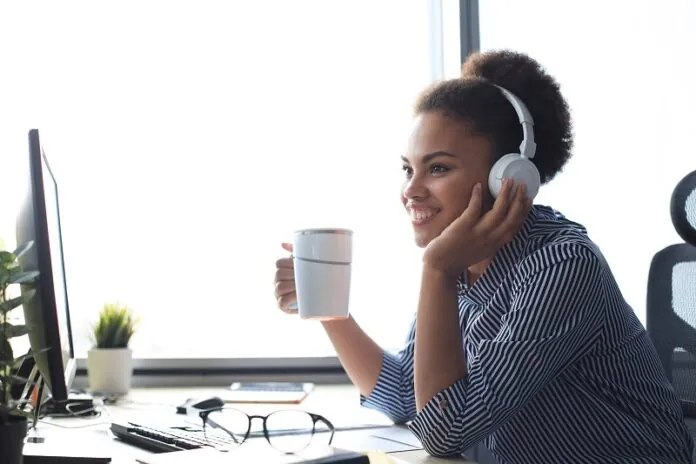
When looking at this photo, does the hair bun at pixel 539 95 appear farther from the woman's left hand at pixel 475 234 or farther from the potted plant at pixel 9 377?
the potted plant at pixel 9 377

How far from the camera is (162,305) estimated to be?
2.14 metres

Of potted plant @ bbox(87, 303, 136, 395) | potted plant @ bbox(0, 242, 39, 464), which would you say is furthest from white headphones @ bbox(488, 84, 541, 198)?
potted plant @ bbox(87, 303, 136, 395)

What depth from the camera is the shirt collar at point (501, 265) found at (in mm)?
1165

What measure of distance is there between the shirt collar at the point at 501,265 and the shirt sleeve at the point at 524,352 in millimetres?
101

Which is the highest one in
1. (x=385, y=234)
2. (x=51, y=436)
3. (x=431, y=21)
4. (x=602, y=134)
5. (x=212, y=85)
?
(x=431, y=21)

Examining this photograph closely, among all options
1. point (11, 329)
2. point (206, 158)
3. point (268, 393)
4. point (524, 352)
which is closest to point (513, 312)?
point (524, 352)

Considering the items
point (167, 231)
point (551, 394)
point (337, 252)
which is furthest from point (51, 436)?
point (167, 231)

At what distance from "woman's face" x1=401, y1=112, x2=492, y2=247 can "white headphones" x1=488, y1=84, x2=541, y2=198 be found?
1.4 inches

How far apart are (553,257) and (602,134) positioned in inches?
31.3

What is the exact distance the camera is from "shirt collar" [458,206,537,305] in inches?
45.9

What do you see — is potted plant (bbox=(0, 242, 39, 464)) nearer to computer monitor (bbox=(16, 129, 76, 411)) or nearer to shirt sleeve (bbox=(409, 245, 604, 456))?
computer monitor (bbox=(16, 129, 76, 411))

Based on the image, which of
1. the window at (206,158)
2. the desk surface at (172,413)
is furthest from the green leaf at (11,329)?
the window at (206,158)

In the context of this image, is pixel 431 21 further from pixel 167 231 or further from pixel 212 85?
pixel 167 231

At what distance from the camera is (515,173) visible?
111 cm
